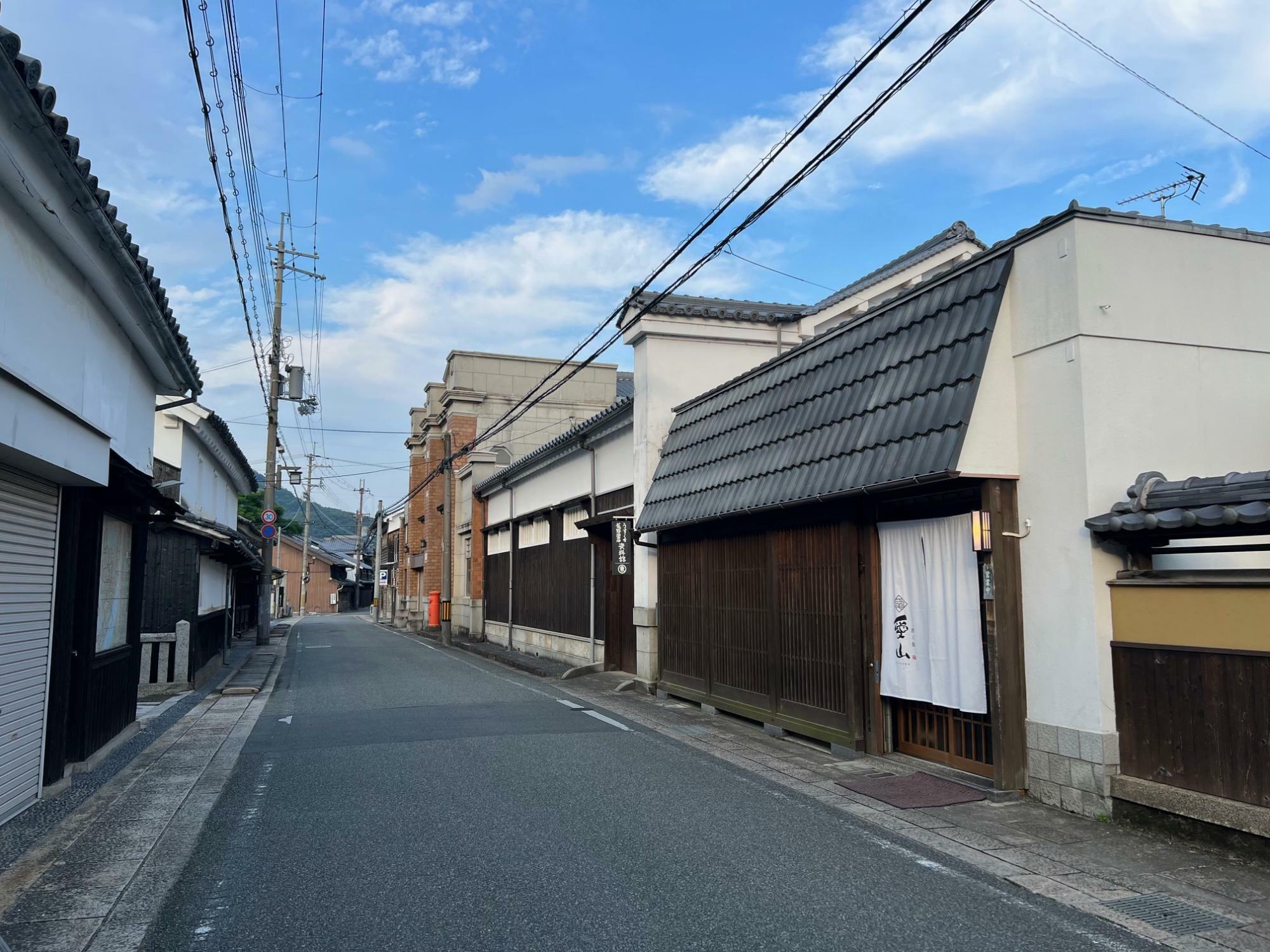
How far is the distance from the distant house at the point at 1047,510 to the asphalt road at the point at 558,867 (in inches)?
71.3

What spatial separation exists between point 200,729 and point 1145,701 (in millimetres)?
11092

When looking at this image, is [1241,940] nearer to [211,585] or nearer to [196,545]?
[196,545]

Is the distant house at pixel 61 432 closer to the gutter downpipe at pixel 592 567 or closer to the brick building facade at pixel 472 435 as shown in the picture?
the gutter downpipe at pixel 592 567

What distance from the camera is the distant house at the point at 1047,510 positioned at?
6.41 m

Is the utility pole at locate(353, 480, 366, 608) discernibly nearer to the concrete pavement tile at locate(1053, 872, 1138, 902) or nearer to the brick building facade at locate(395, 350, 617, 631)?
the brick building facade at locate(395, 350, 617, 631)

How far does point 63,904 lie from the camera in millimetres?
5219

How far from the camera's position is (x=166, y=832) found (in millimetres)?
6793

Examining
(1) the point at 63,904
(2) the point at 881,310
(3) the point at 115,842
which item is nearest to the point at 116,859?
(3) the point at 115,842

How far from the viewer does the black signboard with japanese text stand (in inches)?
648

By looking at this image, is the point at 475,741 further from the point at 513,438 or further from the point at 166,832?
the point at 513,438

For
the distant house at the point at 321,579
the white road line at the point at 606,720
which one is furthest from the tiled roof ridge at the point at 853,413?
the distant house at the point at 321,579

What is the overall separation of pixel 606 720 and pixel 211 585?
1306 centimetres

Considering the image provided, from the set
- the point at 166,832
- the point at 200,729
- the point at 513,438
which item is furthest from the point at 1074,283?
the point at 513,438

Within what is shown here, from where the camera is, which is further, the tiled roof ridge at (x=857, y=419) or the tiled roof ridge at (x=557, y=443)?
the tiled roof ridge at (x=557, y=443)
